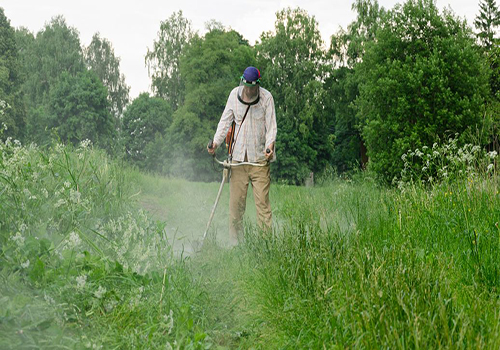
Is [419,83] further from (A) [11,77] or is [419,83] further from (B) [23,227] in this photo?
(A) [11,77]

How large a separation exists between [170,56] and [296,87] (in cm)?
1323

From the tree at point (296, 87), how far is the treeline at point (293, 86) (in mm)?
98

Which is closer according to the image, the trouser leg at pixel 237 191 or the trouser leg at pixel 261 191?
the trouser leg at pixel 261 191

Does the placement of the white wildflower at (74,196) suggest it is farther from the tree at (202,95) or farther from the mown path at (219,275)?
the tree at (202,95)

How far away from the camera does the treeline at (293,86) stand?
15.7 m

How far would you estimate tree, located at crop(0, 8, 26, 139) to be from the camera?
32147 mm

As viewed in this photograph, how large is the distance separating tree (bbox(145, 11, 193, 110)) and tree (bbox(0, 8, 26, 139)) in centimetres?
1293

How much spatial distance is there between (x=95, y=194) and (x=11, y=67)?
31362 millimetres

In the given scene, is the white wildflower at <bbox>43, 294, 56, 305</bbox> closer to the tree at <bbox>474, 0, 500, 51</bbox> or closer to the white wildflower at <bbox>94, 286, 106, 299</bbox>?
the white wildflower at <bbox>94, 286, 106, 299</bbox>

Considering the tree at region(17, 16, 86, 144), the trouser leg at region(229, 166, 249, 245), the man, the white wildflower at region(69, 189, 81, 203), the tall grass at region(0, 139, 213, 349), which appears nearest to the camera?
the tall grass at region(0, 139, 213, 349)

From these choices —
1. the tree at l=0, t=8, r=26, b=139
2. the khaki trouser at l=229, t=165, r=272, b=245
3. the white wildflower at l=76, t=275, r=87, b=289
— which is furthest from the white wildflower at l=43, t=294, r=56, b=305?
the tree at l=0, t=8, r=26, b=139

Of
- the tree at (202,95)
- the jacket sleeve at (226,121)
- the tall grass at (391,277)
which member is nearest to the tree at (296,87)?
the tree at (202,95)

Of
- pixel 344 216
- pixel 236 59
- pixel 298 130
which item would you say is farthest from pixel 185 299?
pixel 236 59

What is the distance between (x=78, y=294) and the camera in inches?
134
